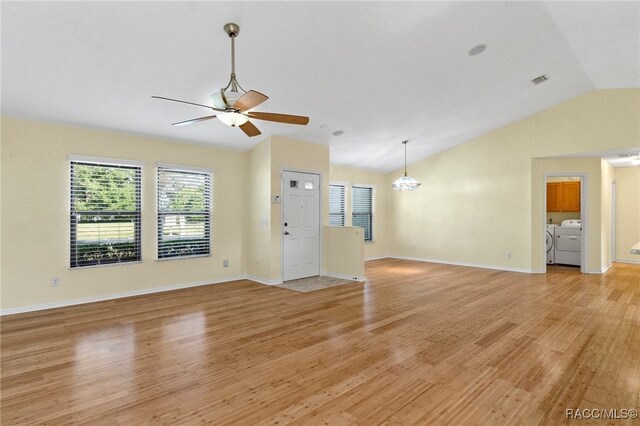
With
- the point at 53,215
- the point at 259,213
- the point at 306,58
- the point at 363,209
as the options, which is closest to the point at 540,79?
the point at 306,58

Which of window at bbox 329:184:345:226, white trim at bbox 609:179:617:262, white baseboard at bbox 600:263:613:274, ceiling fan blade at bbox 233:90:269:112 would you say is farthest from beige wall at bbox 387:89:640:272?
ceiling fan blade at bbox 233:90:269:112

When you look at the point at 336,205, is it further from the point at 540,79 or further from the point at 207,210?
the point at 540,79

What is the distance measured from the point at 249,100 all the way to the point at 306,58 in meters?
1.51

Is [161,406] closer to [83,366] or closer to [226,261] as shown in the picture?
[83,366]

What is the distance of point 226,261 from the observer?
258 inches

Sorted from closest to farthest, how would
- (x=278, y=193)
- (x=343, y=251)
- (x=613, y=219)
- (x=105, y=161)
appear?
(x=105, y=161) → (x=278, y=193) → (x=343, y=251) → (x=613, y=219)

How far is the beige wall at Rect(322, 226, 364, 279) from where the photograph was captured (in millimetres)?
6586

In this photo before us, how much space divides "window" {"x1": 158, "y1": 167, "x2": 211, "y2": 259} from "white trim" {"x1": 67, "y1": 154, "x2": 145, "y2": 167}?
0.40 metres

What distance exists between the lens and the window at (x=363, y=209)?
30.5 ft

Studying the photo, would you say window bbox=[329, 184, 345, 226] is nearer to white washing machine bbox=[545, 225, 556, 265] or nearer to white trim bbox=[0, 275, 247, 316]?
white trim bbox=[0, 275, 247, 316]

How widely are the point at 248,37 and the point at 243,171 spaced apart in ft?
12.1

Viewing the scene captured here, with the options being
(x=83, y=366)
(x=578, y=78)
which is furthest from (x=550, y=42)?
(x=83, y=366)

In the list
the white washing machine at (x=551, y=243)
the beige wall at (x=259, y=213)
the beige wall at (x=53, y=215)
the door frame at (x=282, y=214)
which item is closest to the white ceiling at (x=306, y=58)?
the beige wall at (x=53, y=215)

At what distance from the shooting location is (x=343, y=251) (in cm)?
682
